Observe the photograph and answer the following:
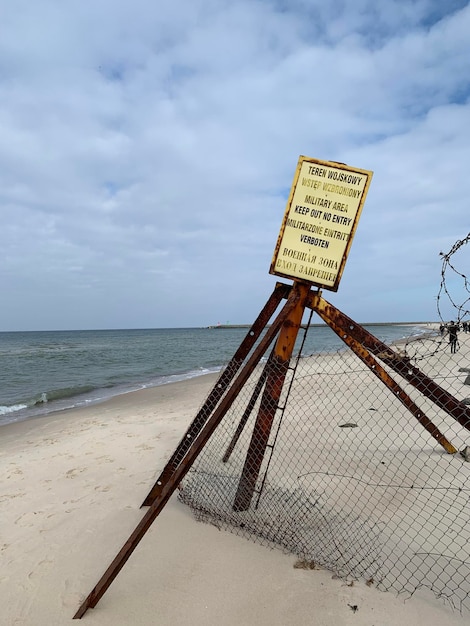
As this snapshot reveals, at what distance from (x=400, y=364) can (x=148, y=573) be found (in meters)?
2.61

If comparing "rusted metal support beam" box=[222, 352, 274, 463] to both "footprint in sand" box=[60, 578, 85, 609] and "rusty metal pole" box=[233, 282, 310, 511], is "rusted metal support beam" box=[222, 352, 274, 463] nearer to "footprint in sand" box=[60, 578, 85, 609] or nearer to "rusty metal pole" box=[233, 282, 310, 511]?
"rusty metal pole" box=[233, 282, 310, 511]

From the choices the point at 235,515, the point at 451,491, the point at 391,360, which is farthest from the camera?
the point at 451,491

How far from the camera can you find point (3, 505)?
4.86 meters

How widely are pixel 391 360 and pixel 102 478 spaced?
14.0 feet

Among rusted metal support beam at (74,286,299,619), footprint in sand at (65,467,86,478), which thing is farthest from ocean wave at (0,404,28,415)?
rusted metal support beam at (74,286,299,619)

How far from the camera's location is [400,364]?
316 cm

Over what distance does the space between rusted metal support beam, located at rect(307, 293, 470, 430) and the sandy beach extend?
132 centimetres

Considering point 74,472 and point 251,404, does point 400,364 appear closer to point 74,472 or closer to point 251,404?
point 251,404

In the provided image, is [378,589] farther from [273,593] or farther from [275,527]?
[275,527]

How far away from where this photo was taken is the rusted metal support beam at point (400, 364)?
292cm

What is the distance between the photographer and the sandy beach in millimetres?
2744

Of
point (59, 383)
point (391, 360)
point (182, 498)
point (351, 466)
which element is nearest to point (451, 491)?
point (351, 466)

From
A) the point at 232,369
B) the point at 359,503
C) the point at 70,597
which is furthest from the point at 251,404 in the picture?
the point at 70,597

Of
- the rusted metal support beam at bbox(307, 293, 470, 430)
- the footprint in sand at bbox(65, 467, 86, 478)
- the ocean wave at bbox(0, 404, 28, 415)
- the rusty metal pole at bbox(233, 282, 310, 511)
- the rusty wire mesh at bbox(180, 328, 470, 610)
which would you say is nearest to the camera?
the rusted metal support beam at bbox(307, 293, 470, 430)
